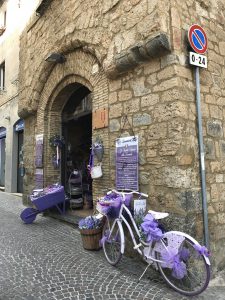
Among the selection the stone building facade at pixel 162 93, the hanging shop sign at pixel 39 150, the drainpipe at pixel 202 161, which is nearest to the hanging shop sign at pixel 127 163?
the stone building facade at pixel 162 93

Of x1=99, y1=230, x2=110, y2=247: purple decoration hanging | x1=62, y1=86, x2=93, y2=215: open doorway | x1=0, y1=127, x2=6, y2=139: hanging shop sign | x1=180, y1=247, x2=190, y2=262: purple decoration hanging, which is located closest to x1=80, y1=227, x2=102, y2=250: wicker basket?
x1=99, y1=230, x2=110, y2=247: purple decoration hanging

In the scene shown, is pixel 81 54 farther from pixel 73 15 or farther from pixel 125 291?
pixel 125 291

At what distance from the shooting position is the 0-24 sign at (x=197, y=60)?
4.13 meters

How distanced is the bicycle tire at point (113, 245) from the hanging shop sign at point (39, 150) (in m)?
3.93

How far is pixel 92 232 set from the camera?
15.8 ft

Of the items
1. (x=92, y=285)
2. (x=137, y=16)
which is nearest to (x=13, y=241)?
(x=92, y=285)

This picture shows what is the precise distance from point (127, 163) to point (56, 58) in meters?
3.55

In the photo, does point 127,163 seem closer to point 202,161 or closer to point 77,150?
point 202,161

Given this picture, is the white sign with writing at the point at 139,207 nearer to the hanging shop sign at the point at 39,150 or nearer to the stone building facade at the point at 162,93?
the stone building facade at the point at 162,93

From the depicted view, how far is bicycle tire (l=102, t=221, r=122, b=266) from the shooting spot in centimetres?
415

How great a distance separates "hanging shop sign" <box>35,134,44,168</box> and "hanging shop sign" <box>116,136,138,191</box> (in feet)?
11.6

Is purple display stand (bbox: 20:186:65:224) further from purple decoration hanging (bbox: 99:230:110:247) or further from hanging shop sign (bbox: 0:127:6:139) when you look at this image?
hanging shop sign (bbox: 0:127:6:139)

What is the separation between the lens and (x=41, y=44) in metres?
7.93

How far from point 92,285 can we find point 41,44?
6.55 m
